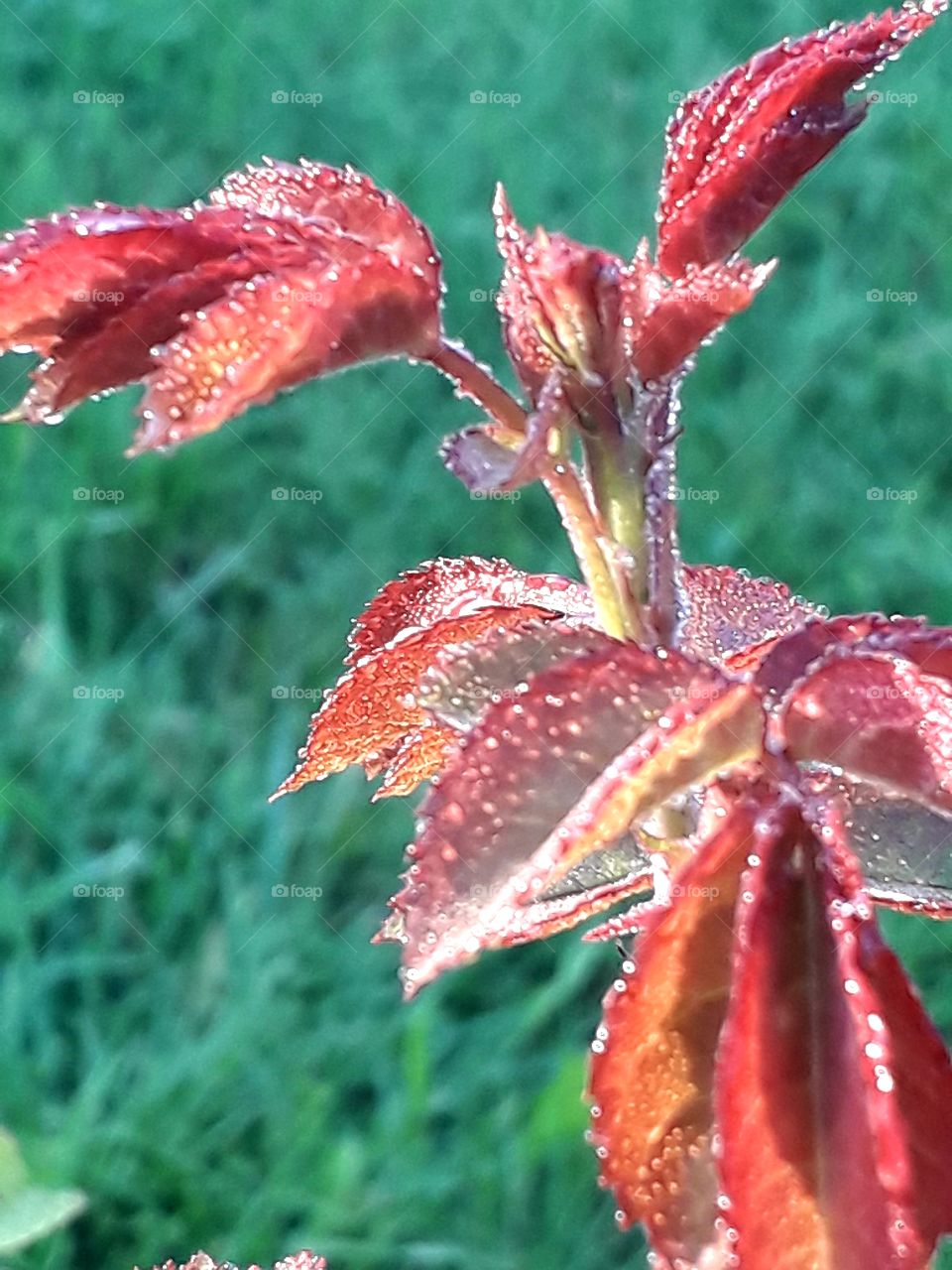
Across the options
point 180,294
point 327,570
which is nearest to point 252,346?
Result: point 180,294

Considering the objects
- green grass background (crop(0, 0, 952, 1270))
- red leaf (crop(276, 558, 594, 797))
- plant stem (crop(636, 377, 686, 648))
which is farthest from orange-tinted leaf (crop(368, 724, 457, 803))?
green grass background (crop(0, 0, 952, 1270))

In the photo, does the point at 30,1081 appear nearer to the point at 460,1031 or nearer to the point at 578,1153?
the point at 460,1031

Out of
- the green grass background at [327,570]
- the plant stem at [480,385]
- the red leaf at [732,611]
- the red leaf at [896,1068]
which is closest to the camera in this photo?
the red leaf at [896,1068]

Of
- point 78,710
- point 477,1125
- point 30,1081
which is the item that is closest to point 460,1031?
point 477,1125

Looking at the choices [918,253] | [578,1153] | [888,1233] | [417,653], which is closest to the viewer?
[888,1233]

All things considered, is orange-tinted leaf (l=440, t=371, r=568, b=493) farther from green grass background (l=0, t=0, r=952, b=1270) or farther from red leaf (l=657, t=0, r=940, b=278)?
green grass background (l=0, t=0, r=952, b=1270)

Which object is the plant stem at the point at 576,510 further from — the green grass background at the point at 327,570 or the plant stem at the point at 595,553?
the green grass background at the point at 327,570

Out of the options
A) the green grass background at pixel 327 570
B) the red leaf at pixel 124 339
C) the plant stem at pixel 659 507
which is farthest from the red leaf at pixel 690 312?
the green grass background at pixel 327 570

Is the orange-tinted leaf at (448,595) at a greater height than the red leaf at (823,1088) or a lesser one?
greater
